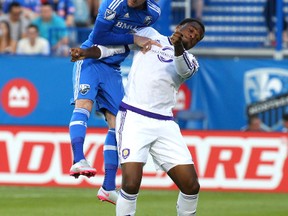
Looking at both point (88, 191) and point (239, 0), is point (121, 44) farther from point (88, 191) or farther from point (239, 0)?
point (239, 0)

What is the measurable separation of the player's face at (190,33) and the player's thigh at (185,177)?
3.91 ft

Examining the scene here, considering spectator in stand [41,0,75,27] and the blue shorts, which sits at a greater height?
the blue shorts

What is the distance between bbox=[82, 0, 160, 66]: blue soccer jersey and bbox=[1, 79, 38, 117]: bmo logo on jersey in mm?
9169

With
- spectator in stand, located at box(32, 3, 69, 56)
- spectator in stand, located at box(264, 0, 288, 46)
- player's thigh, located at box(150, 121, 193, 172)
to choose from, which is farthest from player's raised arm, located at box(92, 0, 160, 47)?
spectator in stand, located at box(264, 0, 288, 46)

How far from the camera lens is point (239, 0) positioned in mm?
23297

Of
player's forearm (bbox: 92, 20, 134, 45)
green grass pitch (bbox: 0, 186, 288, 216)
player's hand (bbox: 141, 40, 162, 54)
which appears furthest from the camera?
green grass pitch (bbox: 0, 186, 288, 216)

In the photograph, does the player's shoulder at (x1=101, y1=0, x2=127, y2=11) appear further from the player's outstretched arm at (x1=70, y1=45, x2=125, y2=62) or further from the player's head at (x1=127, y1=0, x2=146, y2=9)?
the player's outstretched arm at (x1=70, y1=45, x2=125, y2=62)

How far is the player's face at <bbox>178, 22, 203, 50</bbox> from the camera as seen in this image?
10414mm

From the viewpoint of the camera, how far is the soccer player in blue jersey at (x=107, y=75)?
1133cm

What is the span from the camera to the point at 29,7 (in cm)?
2234

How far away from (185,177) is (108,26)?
1.91 m

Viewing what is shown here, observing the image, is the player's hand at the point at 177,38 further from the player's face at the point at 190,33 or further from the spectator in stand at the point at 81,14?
the spectator in stand at the point at 81,14

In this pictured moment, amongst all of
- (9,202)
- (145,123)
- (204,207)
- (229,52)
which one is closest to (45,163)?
(9,202)

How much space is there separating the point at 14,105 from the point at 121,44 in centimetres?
942
